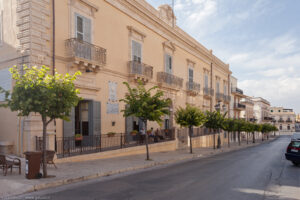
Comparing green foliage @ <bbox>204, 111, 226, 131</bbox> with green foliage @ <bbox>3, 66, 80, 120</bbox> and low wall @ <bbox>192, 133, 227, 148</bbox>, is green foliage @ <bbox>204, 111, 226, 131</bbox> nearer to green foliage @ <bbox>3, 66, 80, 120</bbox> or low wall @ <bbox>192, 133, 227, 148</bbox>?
low wall @ <bbox>192, 133, 227, 148</bbox>

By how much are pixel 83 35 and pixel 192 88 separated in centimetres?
1514

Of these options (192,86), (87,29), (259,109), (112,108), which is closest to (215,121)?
(192,86)

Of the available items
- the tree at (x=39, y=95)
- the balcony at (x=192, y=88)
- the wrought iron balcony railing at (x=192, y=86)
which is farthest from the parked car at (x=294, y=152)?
the wrought iron balcony railing at (x=192, y=86)

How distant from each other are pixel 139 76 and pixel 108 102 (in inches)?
132

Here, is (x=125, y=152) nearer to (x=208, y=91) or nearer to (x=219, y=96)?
(x=208, y=91)

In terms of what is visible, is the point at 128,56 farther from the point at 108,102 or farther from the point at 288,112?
the point at 288,112

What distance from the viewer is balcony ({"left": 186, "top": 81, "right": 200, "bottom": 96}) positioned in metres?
25.4

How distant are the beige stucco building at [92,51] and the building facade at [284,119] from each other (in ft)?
353

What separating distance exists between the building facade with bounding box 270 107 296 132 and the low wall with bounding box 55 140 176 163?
355ft

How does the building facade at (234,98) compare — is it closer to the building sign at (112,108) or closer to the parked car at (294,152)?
the parked car at (294,152)

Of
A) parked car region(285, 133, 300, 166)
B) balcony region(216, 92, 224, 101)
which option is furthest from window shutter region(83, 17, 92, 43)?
balcony region(216, 92, 224, 101)

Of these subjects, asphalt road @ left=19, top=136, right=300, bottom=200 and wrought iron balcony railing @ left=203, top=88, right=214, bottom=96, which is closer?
asphalt road @ left=19, top=136, right=300, bottom=200

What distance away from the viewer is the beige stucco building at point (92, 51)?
11219 millimetres

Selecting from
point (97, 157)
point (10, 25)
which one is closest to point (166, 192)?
point (97, 157)
